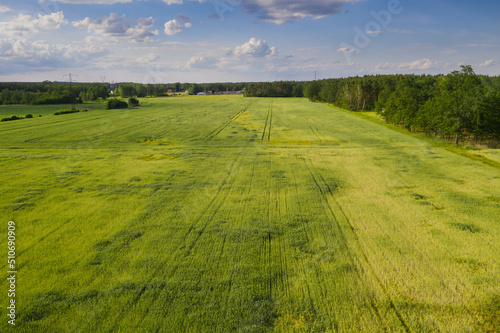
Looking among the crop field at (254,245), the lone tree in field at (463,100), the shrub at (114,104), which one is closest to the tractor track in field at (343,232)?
the crop field at (254,245)

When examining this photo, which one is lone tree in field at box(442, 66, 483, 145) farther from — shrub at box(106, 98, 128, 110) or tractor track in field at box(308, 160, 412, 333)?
shrub at box(106, 98, 128, 110)

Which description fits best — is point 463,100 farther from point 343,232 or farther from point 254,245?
point 254,245

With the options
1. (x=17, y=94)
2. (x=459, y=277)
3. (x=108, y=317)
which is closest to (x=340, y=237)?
(x=459, y=277)

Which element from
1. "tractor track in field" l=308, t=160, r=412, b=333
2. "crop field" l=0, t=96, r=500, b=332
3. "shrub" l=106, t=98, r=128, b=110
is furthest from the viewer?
"shrub" l=106, t=98, r=128, b=110

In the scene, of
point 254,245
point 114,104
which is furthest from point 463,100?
point 114,104

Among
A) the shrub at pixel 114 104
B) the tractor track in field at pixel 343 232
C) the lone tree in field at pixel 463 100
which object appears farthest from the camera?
the shrub at pixel 114 104

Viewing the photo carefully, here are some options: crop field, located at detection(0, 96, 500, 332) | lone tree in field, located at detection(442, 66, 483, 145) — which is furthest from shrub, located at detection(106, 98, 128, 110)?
lone tree in field, located at detection(442, 66, 483, 145)

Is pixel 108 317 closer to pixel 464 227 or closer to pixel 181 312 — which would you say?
pixel 181 312

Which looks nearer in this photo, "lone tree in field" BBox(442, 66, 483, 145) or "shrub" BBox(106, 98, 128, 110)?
"lone tree in field" BBox(442, 66, 483, 145)

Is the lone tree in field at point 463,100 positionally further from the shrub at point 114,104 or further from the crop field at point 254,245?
the shrub at point 114,104
